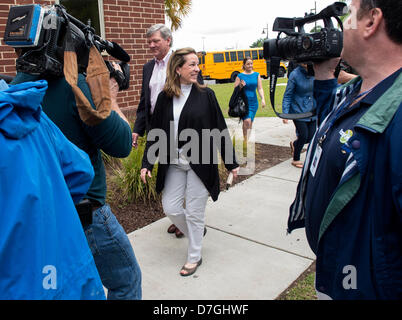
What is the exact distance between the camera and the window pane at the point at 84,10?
18.3 ft

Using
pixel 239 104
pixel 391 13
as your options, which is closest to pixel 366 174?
pixel 391 13

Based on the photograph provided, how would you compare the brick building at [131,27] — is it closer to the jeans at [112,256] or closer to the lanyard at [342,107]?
the jeans at [112,256]

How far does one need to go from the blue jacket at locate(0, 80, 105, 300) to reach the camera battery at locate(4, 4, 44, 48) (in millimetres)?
420

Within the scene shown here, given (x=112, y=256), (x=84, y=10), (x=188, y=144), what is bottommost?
(x=112, y=256)

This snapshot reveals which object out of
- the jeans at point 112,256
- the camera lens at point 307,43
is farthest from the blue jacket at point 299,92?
the jeans at point 112,256

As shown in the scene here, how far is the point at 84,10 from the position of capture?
5672 millimetres

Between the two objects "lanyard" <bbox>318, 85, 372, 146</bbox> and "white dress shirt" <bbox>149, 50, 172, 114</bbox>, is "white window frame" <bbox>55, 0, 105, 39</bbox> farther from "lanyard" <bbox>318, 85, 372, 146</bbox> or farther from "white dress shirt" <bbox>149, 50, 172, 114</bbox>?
"lanyard" <bbox>318, 85, 372, 146</bbox>

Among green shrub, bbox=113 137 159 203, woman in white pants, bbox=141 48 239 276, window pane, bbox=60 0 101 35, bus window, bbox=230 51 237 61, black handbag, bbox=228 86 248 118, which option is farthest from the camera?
bus window, bbox=230 51 237 61

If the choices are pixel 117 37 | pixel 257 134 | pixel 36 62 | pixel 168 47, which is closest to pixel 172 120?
pixel 168 47

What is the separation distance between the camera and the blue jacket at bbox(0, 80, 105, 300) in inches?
36.8

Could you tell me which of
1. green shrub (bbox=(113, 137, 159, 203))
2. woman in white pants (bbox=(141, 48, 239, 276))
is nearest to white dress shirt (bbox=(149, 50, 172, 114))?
woman in white pants (bbox=(141, 48, 239, 276))

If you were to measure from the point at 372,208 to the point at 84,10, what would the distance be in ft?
18.7

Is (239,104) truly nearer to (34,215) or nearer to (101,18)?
(101,18)

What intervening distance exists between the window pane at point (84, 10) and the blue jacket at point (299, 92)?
10.8ft
